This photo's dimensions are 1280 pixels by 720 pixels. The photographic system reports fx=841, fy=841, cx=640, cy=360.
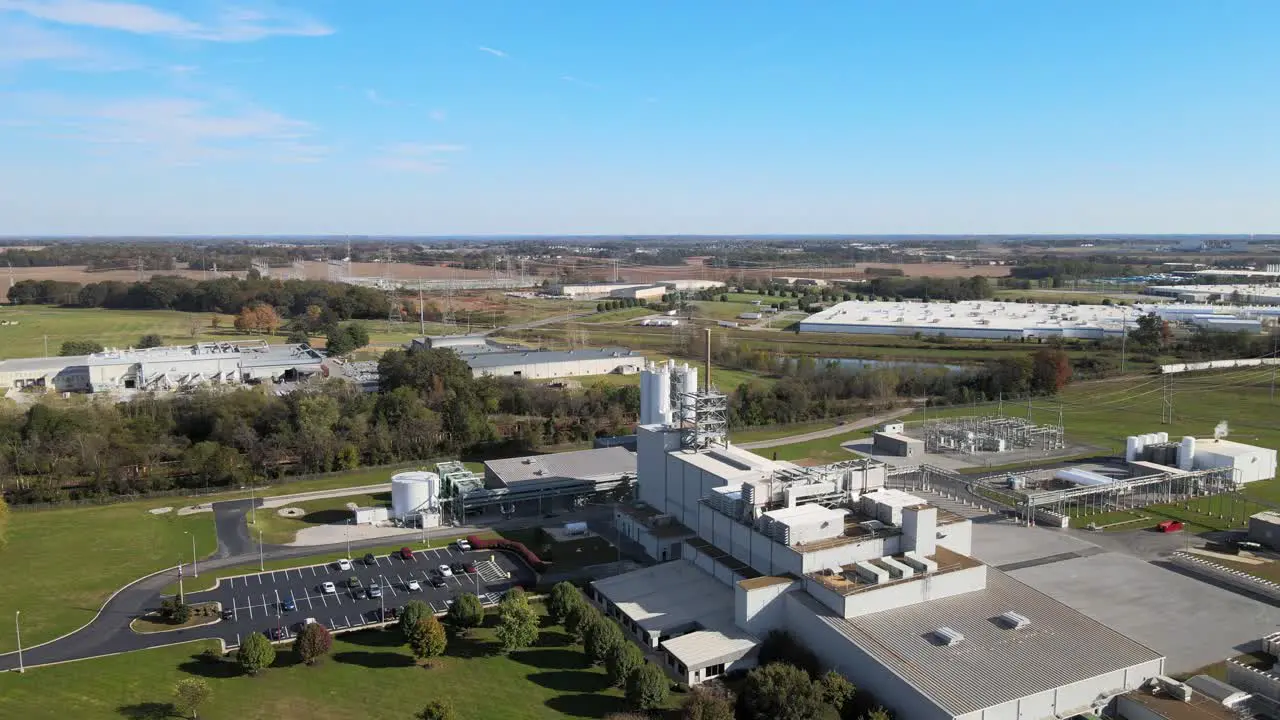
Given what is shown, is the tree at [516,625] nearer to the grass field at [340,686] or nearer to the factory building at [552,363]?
the grass field at [340,686]

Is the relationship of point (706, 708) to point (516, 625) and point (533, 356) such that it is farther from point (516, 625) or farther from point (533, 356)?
point (533, 356)

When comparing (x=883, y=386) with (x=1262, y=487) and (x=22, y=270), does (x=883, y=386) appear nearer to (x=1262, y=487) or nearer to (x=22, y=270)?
(x=1262, y=487)

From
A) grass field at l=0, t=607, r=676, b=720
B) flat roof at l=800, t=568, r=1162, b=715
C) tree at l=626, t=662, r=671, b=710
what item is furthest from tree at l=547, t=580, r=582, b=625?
flat roof at l=800, t=568, r=1162, b=715

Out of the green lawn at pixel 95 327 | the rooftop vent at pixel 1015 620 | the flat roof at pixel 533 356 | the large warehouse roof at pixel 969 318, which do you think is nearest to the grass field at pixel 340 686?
the rooftop vent at pixel 1015 620

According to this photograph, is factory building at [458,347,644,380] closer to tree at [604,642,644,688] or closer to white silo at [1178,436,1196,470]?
white silo at [1178,436,1196,470]

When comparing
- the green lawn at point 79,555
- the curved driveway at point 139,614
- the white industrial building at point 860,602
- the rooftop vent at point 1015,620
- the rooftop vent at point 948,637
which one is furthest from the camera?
the green lawn at point 79,555

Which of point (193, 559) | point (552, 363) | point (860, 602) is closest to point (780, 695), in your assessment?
point (860, 602)
